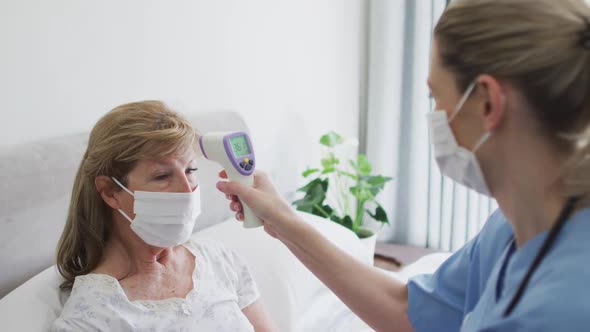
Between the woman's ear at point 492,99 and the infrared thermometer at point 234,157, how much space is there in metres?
0.56

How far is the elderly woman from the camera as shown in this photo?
130 cm

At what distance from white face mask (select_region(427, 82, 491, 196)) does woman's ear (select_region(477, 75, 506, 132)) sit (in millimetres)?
41

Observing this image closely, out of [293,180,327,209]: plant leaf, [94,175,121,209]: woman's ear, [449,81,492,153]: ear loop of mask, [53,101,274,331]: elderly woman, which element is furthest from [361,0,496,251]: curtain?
[449,81,492,153]: ear loop of mask

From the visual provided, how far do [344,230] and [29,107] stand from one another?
112cm

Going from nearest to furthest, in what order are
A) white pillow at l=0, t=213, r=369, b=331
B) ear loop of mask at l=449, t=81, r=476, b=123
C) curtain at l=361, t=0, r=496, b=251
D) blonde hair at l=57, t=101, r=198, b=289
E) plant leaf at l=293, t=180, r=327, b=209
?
ear loop of mask at l=449, t=81, r=476, b=123 → blonde hair at l=57, t=101, r=198, b=289 → white pillow at l=0, t=213, r=369, b=331 → plant leaf at l=293, t=180, r=327, b=209 → curtain at l=361, t=0, r=496, b=251

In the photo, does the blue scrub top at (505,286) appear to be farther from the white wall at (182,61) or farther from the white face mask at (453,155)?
the white wall at (182,61)

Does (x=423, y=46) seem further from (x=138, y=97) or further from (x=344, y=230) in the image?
(x=138, y=97)

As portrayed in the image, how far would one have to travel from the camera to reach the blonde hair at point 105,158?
1317mm

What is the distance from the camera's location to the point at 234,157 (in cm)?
125

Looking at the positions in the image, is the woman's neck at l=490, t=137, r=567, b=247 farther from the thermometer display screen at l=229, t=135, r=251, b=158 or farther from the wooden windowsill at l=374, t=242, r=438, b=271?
the wooden windowsill at l=374, t=242, r=438, b=271

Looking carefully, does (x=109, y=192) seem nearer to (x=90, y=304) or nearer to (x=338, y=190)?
(x=90, y=304)

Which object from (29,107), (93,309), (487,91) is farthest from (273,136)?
(487,91)

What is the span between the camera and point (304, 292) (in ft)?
6.00

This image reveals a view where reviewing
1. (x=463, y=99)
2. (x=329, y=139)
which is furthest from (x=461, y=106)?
(x=329, y=139)
